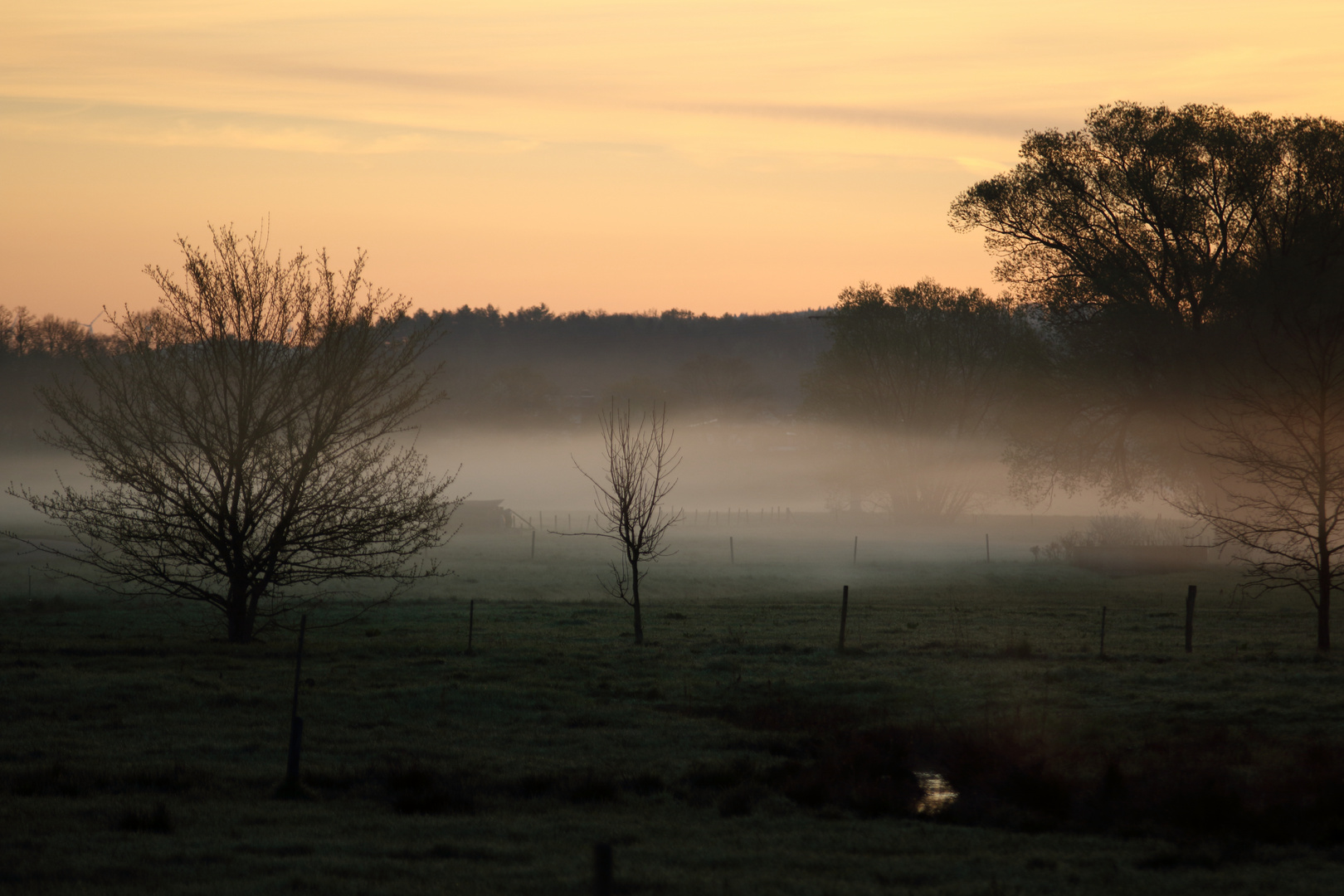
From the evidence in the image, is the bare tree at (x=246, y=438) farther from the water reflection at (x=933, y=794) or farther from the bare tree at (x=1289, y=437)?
the bare tree at (x=1289, y=437)

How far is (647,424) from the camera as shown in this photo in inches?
5340

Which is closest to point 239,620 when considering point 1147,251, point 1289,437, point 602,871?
point 602,871

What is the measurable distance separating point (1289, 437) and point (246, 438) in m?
27.7

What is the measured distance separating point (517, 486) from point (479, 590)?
3625 inches

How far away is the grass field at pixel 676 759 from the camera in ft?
30.9

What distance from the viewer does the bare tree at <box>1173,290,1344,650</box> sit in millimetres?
22594

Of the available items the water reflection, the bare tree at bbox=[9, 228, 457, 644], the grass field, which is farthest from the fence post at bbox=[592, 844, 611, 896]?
the bare tree at bbox=[9, 228, 457, 644]

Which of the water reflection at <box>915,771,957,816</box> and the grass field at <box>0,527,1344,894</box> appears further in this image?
the water reflection at <box>915,771,957,816</box>

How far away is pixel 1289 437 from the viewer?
100 ft

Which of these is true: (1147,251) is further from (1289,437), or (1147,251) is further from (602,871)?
(602,871)

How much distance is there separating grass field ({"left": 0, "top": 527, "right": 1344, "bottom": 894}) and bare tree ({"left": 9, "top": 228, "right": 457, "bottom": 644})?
7.10 ft

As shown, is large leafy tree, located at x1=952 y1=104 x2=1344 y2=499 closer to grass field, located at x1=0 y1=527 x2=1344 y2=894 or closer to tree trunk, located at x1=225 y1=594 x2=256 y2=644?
grass field, located at x1=0 y1=527 x2=1344 y2=894

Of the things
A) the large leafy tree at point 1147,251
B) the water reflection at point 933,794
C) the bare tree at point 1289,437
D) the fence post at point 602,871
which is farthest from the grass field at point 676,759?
the large leafy tree at point 1147,251

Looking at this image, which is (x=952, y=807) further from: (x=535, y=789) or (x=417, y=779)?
→ (x=417, y=779)
